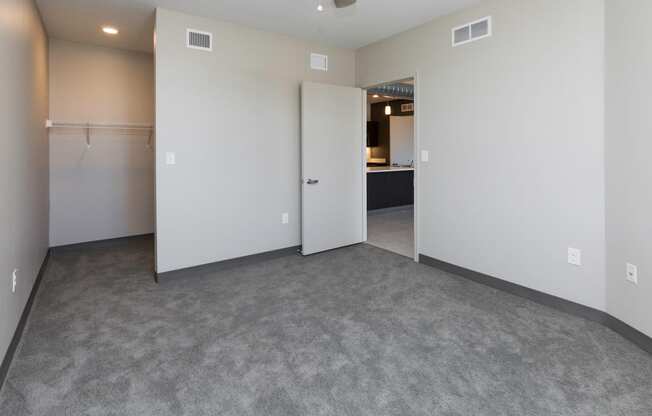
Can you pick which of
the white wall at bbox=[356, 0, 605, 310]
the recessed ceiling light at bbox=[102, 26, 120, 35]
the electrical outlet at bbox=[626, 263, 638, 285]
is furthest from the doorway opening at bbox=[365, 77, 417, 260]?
the recessed ceiling light at bbox=[102, 26, 120, 35]

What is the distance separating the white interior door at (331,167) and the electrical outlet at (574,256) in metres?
2.66

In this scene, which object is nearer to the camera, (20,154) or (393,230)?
(20,154)

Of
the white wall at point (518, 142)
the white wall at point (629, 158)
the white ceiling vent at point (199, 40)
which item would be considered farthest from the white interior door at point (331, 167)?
the white wall at point (629, 158)

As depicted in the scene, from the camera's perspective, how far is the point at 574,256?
9.36 ft

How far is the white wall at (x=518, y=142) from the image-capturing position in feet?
8.96

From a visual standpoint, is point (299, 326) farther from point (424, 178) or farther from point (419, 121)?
point (419, 121)

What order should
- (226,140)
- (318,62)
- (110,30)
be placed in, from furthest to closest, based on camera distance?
1. (318,62)
2. (110,30)
3. (226,140)

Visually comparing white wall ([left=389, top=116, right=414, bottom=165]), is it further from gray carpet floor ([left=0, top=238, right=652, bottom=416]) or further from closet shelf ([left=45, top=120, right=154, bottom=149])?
gray carpet floor ([left=0, top=238, right=652, bottom=416])

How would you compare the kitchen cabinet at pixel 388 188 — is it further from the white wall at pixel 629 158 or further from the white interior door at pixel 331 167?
the white wall at pixel 629 158

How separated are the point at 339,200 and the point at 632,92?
3156mm

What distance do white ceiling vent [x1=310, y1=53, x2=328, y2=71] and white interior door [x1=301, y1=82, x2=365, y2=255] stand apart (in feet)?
1.02

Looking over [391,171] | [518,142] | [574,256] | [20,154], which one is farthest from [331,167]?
[391,171]

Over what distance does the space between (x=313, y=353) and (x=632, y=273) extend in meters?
2.14

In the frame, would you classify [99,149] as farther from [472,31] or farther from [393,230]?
[472,31]
